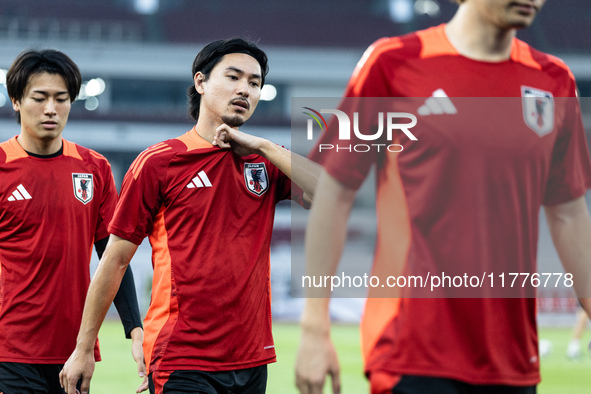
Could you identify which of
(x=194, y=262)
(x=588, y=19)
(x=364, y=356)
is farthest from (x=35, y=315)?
(x=588, y=19)

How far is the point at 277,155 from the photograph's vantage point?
3.44m

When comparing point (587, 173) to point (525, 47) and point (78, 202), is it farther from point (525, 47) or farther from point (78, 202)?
point (78, 202)

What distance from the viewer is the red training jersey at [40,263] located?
4.02m

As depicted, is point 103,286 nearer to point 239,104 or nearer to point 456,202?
point 239,104

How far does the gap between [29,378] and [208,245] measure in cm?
139

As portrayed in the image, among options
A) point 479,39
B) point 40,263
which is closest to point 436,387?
point 479,39

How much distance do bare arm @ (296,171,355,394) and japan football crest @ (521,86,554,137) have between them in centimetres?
53

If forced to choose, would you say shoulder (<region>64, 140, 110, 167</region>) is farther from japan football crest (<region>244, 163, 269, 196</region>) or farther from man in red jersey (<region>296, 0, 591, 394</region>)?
man in red jersey (<region>296, 0, 591, 394</region>)

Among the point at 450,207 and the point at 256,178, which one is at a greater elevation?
the point at 256,178

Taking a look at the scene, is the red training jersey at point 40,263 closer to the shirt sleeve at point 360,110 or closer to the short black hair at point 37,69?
the short black hair at point 37,69

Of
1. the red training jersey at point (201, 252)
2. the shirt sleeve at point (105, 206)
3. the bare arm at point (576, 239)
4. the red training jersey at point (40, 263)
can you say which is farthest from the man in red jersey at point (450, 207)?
the shirt sleeve at point (105, 206)

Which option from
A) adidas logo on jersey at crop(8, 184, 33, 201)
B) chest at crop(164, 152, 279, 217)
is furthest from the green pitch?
chest at crop(164, 152, 279, 217)

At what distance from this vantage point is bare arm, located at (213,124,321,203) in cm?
345

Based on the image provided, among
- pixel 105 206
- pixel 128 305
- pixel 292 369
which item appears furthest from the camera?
pixel 292 369
